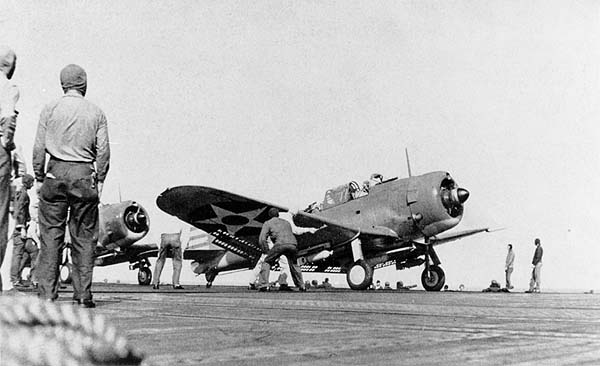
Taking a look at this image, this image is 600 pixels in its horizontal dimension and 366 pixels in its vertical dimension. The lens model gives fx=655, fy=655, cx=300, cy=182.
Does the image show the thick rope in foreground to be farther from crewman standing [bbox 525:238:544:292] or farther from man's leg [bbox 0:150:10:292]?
crewman standing [bbox 525:238:544:292]

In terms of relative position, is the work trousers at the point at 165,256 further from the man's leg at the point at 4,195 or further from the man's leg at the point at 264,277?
the man's leg at the point at 4,195

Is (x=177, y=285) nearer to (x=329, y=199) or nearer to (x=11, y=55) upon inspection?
(x=329, y=199)

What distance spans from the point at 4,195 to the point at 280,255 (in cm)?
712

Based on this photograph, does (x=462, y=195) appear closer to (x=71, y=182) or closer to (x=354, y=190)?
(x=354, y=190)

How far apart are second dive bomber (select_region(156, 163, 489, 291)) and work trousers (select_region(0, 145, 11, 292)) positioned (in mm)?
9585

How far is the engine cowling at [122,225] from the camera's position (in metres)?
15.4

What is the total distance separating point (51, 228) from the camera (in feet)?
14.4

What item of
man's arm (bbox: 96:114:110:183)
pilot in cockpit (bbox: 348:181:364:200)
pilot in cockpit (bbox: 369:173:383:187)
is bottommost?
man's arm (bbox: 96:114:110:183)

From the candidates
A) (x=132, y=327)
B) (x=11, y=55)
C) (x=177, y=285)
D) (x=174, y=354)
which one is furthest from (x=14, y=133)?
(x=177, y=285)

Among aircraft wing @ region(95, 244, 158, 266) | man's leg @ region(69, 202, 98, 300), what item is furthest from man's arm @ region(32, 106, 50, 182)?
aircraft wing @ region(95, 244, 158, 266)

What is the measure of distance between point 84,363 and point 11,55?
3.93 metres

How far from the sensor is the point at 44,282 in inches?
168

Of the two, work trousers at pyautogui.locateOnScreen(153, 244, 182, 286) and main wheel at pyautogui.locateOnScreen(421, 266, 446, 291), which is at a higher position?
work trousers at pyautogui.locateOnScreen(153, 244, 182, 286)

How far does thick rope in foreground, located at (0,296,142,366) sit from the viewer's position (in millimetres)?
641
